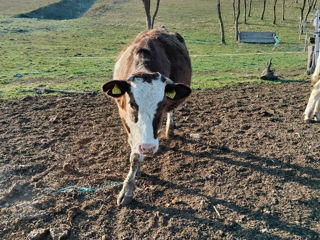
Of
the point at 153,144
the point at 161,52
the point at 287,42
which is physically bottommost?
the point at 287,42

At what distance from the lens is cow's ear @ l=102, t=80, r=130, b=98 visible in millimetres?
4083

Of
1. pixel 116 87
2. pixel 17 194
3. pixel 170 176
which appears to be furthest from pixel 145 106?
pixel 17 194

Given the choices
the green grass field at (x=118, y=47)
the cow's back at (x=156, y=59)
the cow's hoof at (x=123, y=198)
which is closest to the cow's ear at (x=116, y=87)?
the cow's back at (x=156, y=59)

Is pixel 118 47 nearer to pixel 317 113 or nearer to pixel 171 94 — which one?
pixel 317 113

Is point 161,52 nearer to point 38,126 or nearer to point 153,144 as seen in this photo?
point 153,144

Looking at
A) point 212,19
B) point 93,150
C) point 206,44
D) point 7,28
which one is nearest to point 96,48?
point 206,44

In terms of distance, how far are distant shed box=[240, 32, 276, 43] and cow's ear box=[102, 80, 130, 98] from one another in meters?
27.8

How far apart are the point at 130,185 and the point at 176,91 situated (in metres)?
1.61

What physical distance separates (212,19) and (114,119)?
131ft

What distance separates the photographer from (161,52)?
18.0ft

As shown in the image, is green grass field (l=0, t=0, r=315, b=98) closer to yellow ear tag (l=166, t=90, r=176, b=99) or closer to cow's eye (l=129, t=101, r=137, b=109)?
yellow ear tag (l=166, t=90, r=176, b=99)

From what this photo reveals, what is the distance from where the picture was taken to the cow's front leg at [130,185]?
14.1ft

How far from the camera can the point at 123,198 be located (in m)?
4.32

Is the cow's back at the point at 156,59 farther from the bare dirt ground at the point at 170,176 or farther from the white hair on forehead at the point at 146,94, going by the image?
the bare dirt ground at the point at 170,176
